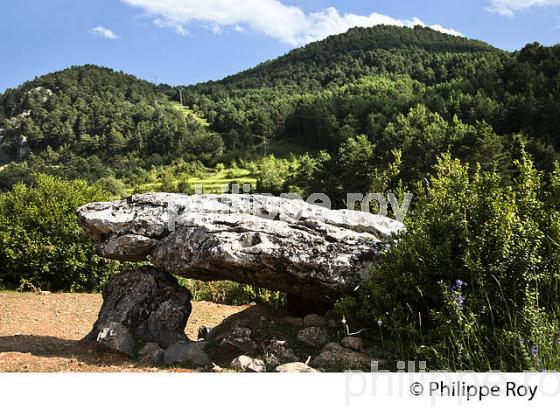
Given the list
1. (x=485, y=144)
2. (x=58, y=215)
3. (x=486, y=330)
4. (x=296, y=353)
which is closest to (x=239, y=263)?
(x=296, y=353)

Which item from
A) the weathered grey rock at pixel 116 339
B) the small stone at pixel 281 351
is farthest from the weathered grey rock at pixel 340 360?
the weathered grey rock at pixel 116 339

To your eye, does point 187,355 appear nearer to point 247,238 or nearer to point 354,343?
point 247,238

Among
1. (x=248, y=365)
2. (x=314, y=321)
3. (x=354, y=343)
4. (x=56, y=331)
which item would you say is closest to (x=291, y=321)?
(x=314, y=321)

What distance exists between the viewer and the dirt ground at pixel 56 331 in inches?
292

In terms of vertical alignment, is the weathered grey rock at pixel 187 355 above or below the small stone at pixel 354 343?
below

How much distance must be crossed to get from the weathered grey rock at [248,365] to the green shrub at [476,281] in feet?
4.92

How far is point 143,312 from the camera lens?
885 centimetres

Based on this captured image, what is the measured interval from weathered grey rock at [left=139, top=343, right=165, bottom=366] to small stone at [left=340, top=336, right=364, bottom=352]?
2808 millimetres

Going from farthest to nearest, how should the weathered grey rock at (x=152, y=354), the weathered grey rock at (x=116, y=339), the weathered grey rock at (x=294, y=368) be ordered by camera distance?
1. the weathered grey rock at (x=116, y=339)
2. the weathered grey rock at (x=152, y=354)
3. the weathered grey rock at (x=294, y=368)

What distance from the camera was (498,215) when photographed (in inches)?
226

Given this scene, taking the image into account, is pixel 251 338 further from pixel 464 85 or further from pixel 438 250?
pixel 464 85

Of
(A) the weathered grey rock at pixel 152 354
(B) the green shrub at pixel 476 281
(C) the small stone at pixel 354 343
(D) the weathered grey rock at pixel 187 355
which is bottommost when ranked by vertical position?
(A) the weathered grey rock at pixel 152 354

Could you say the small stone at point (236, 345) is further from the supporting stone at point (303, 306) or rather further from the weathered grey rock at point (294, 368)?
the supporting stone at point (303, 306)

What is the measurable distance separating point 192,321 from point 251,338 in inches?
227
